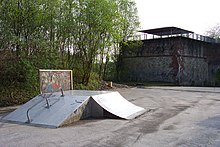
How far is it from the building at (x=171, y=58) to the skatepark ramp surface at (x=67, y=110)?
1802 cm

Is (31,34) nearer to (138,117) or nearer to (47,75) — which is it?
(47,75)

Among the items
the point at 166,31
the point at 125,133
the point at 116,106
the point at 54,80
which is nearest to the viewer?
the point at 125,133

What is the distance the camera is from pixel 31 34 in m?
14.0

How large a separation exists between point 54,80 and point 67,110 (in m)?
3.64

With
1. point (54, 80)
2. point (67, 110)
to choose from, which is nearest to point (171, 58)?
point (54, 80)

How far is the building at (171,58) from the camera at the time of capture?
2616cm

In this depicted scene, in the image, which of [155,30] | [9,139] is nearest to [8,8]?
[9,139]

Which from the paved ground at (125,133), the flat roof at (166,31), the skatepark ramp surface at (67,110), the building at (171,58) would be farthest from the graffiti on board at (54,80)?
the flat roof at (166,31)

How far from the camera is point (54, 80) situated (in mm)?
10945

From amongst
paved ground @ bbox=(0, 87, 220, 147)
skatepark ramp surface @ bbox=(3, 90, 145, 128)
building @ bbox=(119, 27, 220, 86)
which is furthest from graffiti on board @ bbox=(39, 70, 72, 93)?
building @ bbox=(119, 27, 220, 86)

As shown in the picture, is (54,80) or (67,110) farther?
(54,80)

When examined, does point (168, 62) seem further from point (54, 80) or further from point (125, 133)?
point (125, 133)

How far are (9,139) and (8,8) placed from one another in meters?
9.27

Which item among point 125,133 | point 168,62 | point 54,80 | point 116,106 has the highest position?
point 168,62
